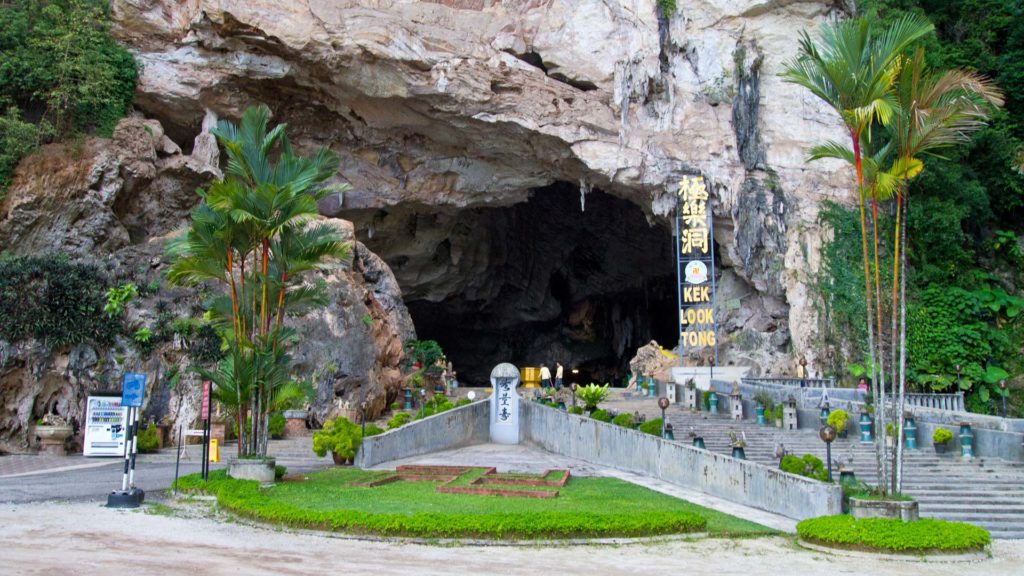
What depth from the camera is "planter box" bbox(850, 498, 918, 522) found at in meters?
8.74

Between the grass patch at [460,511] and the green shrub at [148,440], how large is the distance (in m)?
6.19

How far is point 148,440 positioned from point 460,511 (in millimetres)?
10731

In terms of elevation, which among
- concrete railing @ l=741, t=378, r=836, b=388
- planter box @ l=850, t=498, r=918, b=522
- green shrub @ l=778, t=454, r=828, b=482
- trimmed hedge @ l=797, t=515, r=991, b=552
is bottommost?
trimmed hedge @ l=797, t=515, r=991, b=552

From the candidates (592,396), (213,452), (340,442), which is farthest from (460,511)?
(592,396)

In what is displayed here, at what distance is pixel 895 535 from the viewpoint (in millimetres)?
8039

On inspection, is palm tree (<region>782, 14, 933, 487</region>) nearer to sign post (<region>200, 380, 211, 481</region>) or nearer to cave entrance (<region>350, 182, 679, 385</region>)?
sign post (<region>200, 380, 211, 481</region>)

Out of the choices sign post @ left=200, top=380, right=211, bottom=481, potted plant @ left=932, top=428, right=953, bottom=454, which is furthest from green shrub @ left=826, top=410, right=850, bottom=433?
sign post @ left=200, top=380, right=211, bottom=481

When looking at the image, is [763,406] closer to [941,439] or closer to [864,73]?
[941,439]

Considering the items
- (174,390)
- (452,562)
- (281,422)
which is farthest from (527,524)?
(174,390)

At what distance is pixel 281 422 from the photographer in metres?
19.0

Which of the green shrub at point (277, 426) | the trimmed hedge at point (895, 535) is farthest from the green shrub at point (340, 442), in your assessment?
the trimmed hedge at point (895, 535)

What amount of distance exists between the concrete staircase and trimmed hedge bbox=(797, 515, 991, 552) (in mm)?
2191

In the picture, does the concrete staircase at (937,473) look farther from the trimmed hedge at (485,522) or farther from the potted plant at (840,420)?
the trimmed hedge at (485,522)

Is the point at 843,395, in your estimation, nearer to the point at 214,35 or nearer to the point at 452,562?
the point at 452,562
